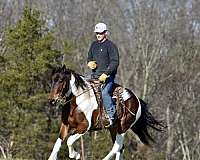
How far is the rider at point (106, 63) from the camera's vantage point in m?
10.8

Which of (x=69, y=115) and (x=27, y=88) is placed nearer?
(x=69, y=115)

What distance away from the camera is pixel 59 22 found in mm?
49469

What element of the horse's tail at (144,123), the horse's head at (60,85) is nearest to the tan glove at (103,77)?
the horse's head at (60,85)

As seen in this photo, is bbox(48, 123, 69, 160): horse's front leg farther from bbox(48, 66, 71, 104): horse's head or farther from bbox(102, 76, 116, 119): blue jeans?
bbox(102, 76, 116, 119): blue jeans

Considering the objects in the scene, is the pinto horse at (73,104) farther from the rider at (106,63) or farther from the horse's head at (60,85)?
the rider at (106,63)

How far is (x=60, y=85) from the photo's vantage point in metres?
10.0

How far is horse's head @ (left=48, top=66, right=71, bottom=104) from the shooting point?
32.4ft

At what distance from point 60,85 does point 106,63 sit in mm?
1310

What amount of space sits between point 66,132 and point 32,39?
72.2 feet

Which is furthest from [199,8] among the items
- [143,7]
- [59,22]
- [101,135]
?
[101,135]

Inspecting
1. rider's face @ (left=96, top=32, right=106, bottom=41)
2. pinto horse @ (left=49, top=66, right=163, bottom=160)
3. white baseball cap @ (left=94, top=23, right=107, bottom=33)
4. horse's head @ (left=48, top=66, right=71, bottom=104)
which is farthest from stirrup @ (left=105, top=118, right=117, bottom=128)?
white baseball cap @ (left=94, top=23, right=107, bottom=33)

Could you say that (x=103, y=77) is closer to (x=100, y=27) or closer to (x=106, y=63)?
(x=106, y=63)

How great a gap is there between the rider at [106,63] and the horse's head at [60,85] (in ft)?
2.37

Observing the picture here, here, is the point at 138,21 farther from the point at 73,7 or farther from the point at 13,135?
the point at 13,135
